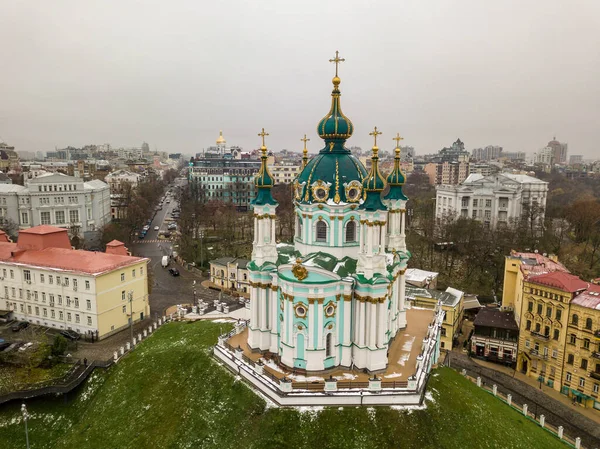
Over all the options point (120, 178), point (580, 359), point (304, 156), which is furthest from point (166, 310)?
point (120, 178)

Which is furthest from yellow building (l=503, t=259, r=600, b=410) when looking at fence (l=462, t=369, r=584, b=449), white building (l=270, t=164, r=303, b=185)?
white building (l=270, t=164, r=303, b=185)

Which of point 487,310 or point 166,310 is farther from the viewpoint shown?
point 166,310

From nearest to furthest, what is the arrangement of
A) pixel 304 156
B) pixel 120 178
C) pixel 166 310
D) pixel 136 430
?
pixel 136 430, pixel 304 156, pixel 166 310, pixel 120 178

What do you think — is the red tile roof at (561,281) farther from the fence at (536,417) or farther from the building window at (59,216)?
the building window at (59,216)

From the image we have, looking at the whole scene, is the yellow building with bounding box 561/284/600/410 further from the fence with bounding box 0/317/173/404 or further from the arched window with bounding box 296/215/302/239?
the fence with bounding box 0/317/173/404

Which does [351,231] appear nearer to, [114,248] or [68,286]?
[68,286]

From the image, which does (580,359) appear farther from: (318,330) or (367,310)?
(318,330)

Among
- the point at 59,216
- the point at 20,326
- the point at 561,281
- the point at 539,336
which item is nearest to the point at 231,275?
the point at 20,326
